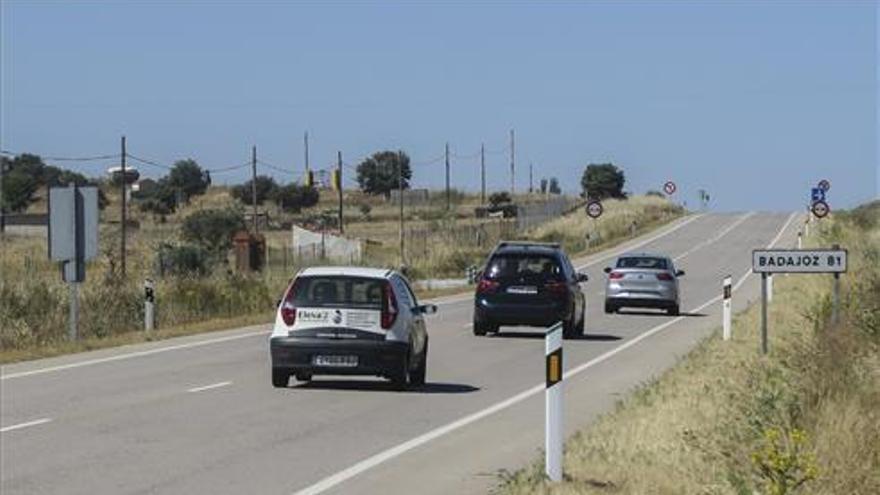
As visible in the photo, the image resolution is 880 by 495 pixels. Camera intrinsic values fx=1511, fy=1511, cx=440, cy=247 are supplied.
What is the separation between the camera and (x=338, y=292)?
19375 mm

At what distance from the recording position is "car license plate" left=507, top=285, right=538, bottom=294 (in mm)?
29797

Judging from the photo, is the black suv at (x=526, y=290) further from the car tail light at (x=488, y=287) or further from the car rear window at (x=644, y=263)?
the car rear window at (x=644, y=263)

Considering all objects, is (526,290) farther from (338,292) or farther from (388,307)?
(388,307)

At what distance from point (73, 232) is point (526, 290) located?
877cm

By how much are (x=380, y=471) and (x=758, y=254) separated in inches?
458

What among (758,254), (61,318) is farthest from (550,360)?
(61,318)

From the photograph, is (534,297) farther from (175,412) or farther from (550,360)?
(550,360)

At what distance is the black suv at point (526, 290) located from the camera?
29.7 m

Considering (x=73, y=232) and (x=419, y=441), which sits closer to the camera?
(x=419, y=441)

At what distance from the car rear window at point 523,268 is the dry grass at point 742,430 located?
7.81 m

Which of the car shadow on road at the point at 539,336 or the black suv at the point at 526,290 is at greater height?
the black suv at the point at 526,290

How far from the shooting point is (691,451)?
1233 cm

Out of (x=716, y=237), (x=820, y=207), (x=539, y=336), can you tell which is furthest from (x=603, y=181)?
(x=539, y=336)

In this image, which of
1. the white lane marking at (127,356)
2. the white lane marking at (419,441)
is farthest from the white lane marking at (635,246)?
the white lane marking at (419,441)
